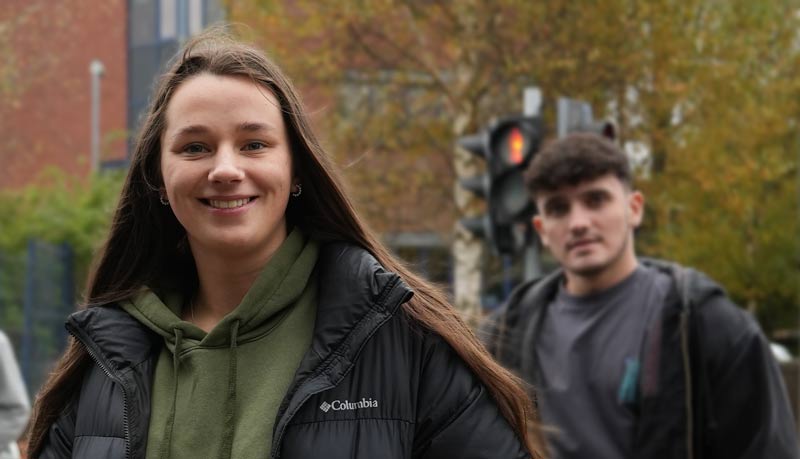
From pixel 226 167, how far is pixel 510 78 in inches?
605

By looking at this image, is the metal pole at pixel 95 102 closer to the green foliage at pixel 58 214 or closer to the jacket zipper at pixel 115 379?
the green foliage at pixel 58 214

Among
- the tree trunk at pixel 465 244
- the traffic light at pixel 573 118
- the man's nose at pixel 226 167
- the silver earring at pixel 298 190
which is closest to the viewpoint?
the man's nose at pixel 226 167

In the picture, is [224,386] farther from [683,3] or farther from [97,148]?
[97,148]

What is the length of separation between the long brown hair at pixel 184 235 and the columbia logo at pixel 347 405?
0.22 meters

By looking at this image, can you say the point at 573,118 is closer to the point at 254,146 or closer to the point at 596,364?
the point at 596,364

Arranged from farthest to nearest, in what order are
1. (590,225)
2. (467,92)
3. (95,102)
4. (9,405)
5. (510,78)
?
(95,102) → (467,92) → (510,78) → (9,405) → (590,225)

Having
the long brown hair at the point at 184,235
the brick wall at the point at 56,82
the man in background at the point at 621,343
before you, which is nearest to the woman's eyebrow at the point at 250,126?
the long brown hair at the point at 184,235

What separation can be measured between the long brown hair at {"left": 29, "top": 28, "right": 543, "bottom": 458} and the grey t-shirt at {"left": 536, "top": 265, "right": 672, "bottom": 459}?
173 cm

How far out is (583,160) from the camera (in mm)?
5543

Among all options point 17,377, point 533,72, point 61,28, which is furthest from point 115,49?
point 17,377

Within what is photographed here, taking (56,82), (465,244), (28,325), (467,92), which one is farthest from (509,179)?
(56,82)

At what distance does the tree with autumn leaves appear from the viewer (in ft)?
57.0

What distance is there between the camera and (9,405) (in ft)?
22.2

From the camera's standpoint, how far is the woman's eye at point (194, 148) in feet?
9.52
